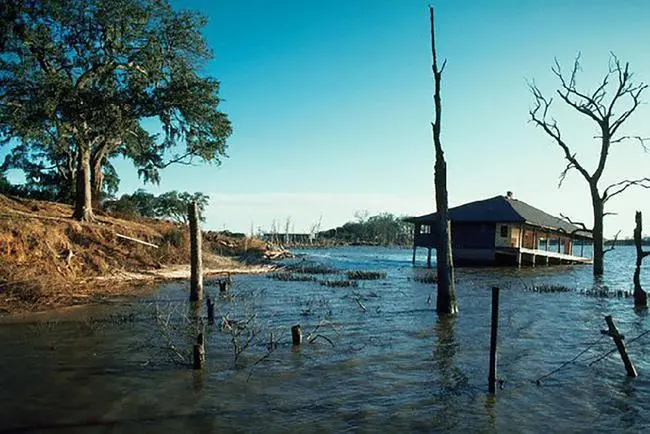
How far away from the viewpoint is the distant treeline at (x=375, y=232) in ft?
454

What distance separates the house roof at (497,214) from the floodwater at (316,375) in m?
22.5

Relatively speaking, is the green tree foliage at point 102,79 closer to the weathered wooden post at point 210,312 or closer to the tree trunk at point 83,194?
the tree trunk at point 83,194

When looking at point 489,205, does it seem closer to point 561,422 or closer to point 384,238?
point 561,422

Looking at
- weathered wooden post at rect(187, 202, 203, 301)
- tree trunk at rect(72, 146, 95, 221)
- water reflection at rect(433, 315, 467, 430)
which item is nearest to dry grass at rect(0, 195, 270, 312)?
tree trunk at rect(72, 146, 95, 221)

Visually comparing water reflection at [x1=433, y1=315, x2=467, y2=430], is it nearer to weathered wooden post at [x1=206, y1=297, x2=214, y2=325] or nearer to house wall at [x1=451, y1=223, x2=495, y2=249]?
weathered wooden post at [x1=206, y1=297, x2=214, y2=325]

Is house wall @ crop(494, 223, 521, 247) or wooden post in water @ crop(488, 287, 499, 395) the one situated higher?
house wall @ crop(494, 223, 521, 247)

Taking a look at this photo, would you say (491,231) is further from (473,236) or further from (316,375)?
(316,375)

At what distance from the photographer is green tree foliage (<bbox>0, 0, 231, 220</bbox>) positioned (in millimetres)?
22000

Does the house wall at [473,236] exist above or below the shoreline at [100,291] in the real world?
above

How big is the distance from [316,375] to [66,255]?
48.3 ft

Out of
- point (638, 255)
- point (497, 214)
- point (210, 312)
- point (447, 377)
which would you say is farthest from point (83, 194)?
point (497, 214)

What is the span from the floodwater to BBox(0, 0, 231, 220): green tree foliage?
10.8m

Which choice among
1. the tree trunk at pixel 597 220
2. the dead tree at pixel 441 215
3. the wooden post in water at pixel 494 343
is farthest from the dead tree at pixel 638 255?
the tree trunk at pixel 597 220

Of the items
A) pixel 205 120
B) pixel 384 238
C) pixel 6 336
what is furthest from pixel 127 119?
pixel 384 238
